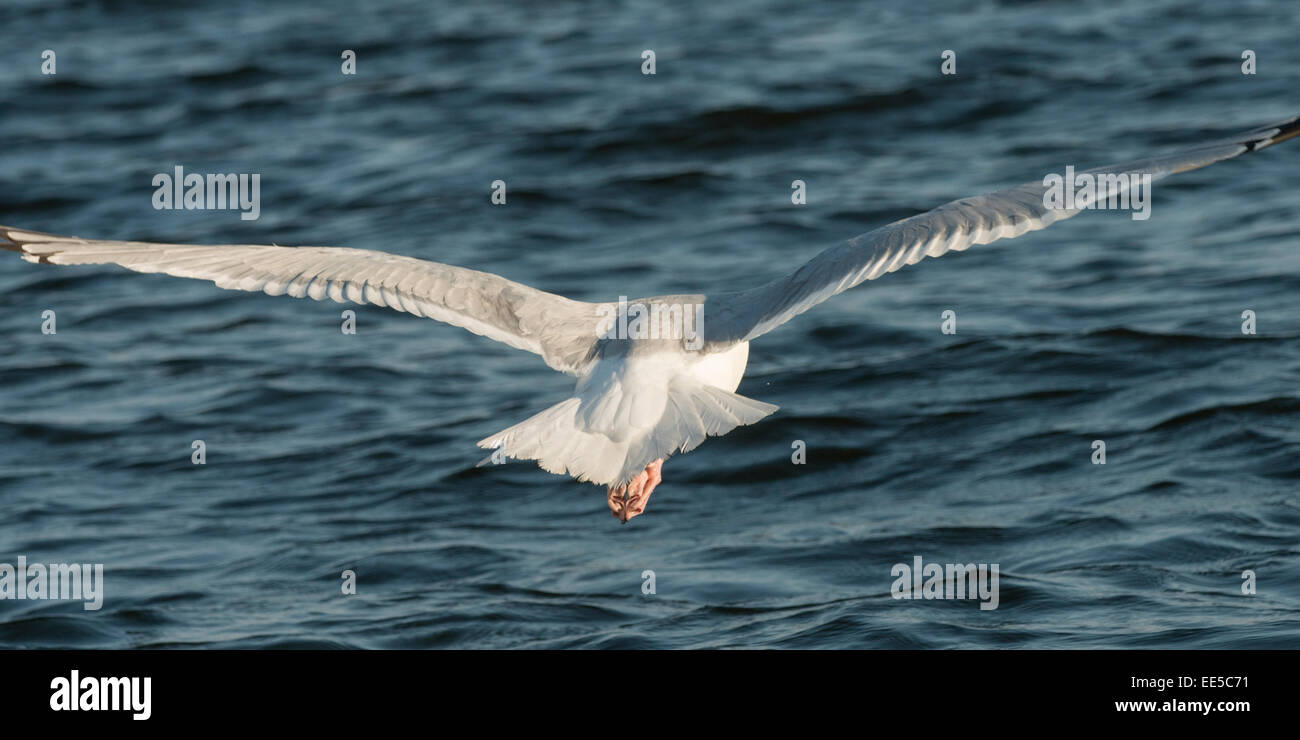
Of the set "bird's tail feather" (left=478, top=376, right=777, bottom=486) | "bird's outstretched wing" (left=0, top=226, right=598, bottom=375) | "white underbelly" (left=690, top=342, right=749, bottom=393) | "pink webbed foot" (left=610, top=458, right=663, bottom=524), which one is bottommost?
"pink webbed foot" (left=610, top=458, right=663, bottom=524)

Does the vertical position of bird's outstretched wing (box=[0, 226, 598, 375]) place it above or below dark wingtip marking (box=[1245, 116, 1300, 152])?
below

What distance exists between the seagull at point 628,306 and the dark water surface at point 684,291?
51.1 inches

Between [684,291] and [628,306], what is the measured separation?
12.8ft

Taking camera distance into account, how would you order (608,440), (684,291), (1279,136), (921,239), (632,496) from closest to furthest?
(608,440) → (1279,136) → (921,239) → (632,496) → (684,291)

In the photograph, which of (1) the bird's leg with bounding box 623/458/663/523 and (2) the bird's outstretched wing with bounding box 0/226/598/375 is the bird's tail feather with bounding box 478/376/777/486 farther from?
(1) the bird's leg with bounding box 623/458/663/523

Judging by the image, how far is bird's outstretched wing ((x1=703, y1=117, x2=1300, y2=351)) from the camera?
186 inches

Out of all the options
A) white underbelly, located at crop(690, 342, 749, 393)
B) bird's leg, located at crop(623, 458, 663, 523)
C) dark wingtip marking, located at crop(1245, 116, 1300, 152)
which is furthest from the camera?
bird's leg, located at crop(623, 458, 663, 523)

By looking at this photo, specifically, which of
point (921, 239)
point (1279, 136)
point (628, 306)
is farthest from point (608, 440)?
point (1279, 136)

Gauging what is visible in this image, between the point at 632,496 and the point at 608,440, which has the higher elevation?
the point at 608,440

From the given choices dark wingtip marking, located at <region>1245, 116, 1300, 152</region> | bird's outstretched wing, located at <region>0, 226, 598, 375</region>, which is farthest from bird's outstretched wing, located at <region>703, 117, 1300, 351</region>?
Answer: bird's outstretched wing, located at <region>0, 226, 598, 375</region>

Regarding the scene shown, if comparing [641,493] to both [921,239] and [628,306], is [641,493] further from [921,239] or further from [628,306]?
[921,239]

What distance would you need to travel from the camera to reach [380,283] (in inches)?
208

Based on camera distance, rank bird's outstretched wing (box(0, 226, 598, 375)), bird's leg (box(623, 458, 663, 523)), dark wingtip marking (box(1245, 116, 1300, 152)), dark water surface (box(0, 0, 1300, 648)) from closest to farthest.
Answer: dark wingtip marking (box(1245, 116, 1300, 152)), bird's outstretched wing (box(0, 226, 598, 375)), bird's leg (box(623, 458, 663, 523)), dark water surface (box(0, 0, 1300, 648))

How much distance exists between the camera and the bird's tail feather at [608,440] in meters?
4.50
